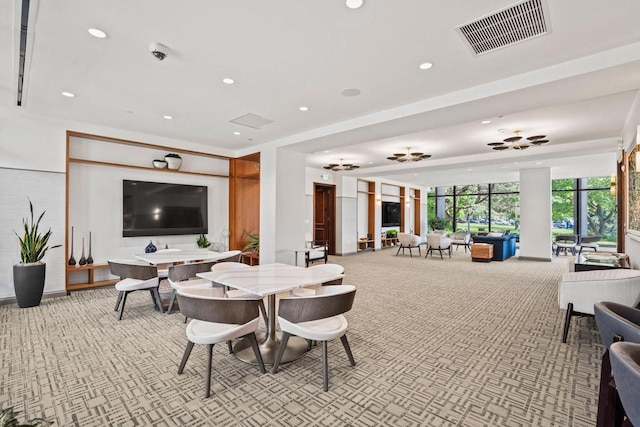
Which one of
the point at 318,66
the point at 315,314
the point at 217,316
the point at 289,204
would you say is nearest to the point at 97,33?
the point at 318,66

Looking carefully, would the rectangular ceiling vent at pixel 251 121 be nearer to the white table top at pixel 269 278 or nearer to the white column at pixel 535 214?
the white table top at pixel 269 278

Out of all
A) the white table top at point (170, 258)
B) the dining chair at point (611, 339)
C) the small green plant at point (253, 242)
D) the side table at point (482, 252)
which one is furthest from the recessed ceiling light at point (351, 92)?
the side table at point (482, 252)

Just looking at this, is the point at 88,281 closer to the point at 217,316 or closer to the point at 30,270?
the point at 30,270

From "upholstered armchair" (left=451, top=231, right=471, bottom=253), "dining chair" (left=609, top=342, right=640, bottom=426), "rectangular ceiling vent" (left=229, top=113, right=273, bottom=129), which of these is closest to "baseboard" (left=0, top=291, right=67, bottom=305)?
"rectangular ceiling vent" (left=229, top=113, right=273, bottom=129)

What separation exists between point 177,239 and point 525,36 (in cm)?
658

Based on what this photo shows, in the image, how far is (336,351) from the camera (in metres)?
3.14

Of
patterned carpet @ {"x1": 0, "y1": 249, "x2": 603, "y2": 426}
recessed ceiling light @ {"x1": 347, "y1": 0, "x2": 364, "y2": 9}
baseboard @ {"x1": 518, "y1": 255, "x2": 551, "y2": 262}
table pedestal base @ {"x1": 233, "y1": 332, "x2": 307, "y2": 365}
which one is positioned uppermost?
recessed ceiling light @ {"x1": 347, "y1": 0, "x2": 364, "y2": 9}

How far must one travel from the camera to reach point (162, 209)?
6.34 meters

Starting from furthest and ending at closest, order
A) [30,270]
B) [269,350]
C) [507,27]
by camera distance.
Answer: [30,270] < [269,350] < [507,27]

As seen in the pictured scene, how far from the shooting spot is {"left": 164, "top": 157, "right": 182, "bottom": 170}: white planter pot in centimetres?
638

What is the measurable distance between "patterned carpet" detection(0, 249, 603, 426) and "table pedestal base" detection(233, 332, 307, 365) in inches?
3.6

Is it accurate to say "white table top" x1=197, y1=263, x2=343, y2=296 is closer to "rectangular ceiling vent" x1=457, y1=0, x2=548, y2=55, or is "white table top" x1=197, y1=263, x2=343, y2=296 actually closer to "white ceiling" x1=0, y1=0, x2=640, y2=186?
"white ceiling" x1=0, y1=0, x2=640, y2=186

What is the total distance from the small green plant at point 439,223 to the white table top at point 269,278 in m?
13.5

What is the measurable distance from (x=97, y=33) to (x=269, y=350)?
3.27m
